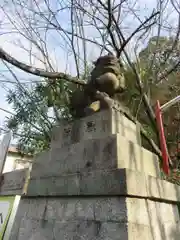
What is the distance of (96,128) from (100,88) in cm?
64

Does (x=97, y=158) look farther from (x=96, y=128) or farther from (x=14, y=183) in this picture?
(x=14, y=183)

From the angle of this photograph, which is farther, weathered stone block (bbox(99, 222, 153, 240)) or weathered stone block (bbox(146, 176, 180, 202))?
weathered stone block (bbox(146, 176, 180, 202))

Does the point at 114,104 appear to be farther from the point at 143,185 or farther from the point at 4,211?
the point at 4,211

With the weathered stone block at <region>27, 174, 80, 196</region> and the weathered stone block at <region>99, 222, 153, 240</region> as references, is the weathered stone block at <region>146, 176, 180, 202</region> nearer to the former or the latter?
the weathered stone block at <region>99, 222, 153, 240</region>

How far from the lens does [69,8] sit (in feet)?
17.2

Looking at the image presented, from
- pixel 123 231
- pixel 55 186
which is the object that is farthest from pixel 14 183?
pixel 123 231

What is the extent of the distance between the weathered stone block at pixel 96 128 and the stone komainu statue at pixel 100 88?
0.19 m

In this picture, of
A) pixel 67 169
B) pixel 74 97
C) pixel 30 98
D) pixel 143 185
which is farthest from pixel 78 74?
pixel 143 185

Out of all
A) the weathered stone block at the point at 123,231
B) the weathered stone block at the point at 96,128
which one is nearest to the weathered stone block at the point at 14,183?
the weathered stone block at the point at 96,128

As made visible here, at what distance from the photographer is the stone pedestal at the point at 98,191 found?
158cm

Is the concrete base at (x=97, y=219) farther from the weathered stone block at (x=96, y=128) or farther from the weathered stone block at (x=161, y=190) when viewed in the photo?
the weathered stone block at (x=96, y=128)

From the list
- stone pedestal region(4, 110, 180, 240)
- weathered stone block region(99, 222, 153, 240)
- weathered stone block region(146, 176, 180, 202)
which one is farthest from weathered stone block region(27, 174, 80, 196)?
weathered stone block region(146, 176, 180, 202)

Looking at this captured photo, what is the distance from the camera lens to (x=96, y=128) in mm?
2215

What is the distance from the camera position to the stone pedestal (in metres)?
1.58
